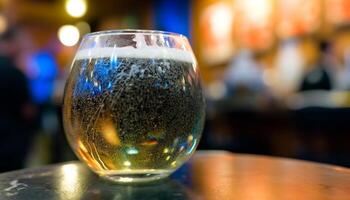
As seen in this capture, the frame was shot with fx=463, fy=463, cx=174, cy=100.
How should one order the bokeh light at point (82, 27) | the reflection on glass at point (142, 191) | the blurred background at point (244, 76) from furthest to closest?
the bokeh light at point (82, 27), the blurred background at point (244, 76), the reflection on glass at point (142, 191)

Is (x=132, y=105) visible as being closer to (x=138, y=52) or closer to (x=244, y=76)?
(x=138, y=52)

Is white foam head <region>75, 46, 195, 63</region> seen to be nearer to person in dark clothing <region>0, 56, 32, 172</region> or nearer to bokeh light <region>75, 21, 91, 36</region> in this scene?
person in dark clothing <region>0, 56, 32, 172</region>

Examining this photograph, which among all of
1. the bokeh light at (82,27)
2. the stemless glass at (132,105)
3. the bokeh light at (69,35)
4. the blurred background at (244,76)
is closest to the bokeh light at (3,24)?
the blurred background at (244,76)

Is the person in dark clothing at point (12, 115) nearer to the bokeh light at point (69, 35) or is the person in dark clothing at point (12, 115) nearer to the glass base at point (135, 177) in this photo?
the glass base at point (135, 177)

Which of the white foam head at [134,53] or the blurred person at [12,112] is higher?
the white foam head at [134,53]

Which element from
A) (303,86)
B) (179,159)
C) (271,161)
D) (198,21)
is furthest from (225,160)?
(198,21)

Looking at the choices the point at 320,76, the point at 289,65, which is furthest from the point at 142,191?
the point at 289,65

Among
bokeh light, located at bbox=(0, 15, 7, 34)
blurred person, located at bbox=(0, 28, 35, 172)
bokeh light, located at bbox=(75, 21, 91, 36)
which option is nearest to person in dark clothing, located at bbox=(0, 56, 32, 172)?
blurred person, located at bbox=(0, 28, 35, 172)
